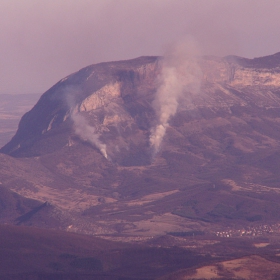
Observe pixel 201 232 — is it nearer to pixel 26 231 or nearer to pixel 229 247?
pixel 229 247

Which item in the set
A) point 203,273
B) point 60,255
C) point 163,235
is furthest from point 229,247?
point 203,273

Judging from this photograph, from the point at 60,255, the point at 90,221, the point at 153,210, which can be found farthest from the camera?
the point at 153,210

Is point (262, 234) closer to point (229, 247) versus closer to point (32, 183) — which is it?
point (229, 247)

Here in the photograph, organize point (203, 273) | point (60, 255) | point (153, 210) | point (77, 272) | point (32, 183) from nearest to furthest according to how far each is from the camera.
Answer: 1. point (203, 273)
2. point (77, 272)
3. point (60, 255)
4. point (153, 210)
5. point (32, 183)

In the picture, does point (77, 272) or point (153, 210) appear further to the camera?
point (153, 210)

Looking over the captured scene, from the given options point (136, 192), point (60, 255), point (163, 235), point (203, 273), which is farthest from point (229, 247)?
point (136, 192)

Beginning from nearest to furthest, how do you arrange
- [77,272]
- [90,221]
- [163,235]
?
[77,272], [163,235], [90,221]

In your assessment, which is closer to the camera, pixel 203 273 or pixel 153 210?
pixel 203 273

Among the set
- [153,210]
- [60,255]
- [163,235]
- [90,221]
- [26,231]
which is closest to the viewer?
[60,255]
